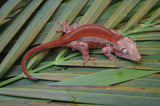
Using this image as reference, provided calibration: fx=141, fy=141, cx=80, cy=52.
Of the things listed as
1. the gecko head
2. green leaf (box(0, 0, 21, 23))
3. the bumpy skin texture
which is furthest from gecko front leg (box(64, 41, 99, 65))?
green leaf (box(0, 0, 21, 23))

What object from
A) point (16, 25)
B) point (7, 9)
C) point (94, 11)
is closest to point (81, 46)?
point (94, 11)

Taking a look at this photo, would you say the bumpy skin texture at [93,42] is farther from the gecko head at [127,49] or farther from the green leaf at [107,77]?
the green leaf at [107,77]

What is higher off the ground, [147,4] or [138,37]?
[147,4]

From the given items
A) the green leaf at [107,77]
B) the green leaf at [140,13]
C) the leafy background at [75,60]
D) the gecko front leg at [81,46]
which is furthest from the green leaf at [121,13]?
the green leaf at [107,77]

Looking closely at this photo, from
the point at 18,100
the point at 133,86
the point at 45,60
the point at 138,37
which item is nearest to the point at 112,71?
the point at 133,86

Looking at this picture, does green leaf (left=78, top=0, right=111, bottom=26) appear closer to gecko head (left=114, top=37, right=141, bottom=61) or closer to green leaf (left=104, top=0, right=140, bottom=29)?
green leaf (left=104, top=0, right=140, bottom=29)

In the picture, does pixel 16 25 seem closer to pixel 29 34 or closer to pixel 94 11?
pixel 29 34

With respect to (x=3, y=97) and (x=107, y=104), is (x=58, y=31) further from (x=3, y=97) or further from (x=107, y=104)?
(x=107, y=104)
